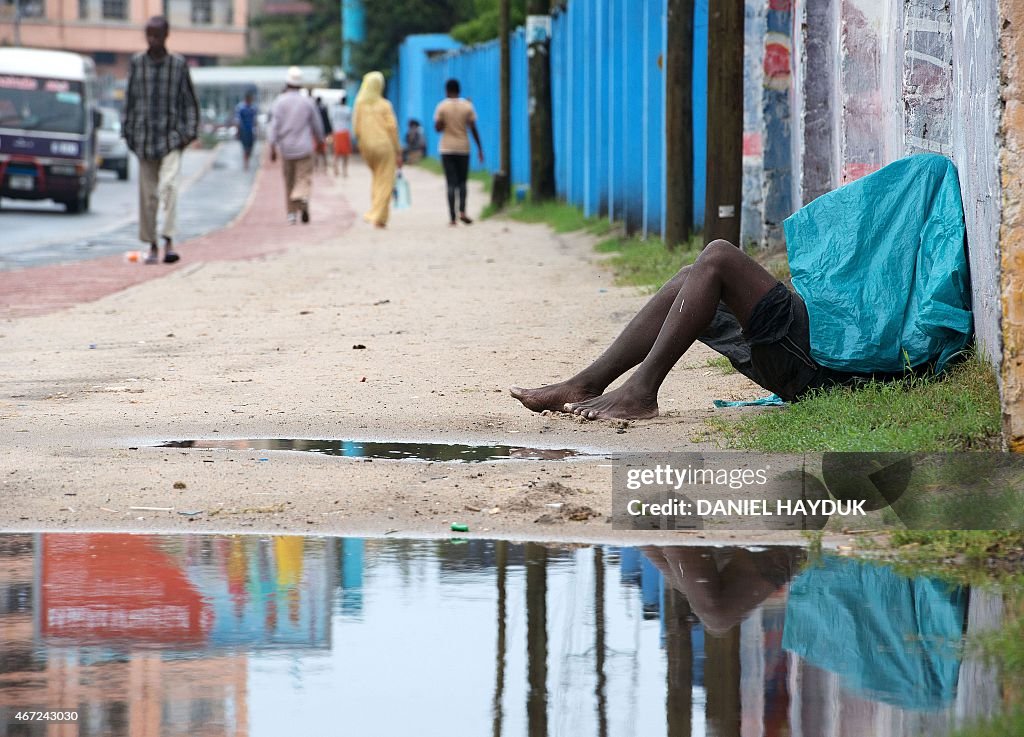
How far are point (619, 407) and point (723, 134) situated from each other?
176 inches

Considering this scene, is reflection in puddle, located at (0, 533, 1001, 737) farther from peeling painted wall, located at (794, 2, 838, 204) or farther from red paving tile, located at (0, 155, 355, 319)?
red paving tile, located at (0, 155, 355, 319)

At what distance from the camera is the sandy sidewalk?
5.50 meters

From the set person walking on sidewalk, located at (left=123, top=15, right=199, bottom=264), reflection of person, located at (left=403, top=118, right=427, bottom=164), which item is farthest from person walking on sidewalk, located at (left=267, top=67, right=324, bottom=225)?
reflection of person, located at (left=403, top=118, right=427, bottom=164)

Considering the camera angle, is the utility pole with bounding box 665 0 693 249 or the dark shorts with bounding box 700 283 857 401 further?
the utility pole with bounding box 665 0 693 249

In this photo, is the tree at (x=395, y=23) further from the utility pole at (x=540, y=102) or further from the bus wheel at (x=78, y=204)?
the utility pole at (x=540, y=102)

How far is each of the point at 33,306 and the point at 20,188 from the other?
13.9 metres

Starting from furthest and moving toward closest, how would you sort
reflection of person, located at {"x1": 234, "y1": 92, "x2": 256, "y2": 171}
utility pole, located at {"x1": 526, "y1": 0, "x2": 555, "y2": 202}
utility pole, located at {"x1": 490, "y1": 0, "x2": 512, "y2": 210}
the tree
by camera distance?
the tree
reflection of person, located at {"x1": 234, "y1": 92, "x2": 256, "y2": 171}
utility pole, located at {"x1": 490, "y1": 0, "x2": 512, "y2": 210}
utility pole, located at {"x1": 526, "y1": 0, "x2": 555, "y2": 202}

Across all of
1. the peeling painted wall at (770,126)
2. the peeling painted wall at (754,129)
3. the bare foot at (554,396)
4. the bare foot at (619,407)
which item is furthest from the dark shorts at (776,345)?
the peeling painted wall at (754,129)

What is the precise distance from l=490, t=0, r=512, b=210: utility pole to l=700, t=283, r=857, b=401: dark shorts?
60.2ft

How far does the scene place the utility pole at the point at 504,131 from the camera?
81.8 ft

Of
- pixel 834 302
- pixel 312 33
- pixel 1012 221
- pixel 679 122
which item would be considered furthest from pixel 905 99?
pixel 312 33

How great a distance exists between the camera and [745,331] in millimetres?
6332

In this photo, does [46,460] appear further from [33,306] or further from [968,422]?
[33,306]

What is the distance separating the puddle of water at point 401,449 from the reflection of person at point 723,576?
4.88 feet
